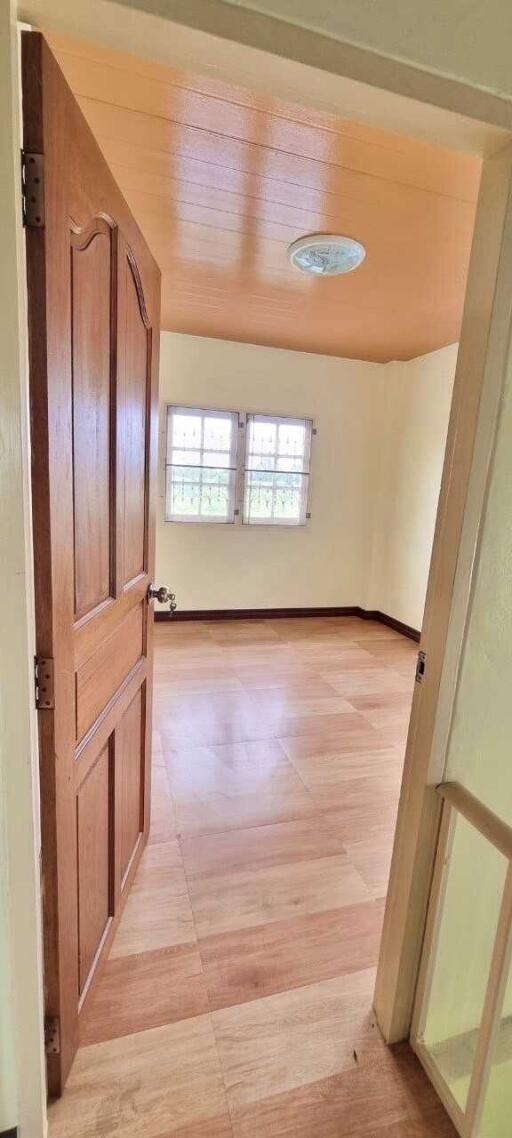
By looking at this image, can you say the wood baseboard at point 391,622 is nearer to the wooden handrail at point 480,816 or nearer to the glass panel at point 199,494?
the glass panel at point 199,494

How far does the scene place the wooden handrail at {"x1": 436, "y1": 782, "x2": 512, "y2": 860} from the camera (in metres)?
0.92

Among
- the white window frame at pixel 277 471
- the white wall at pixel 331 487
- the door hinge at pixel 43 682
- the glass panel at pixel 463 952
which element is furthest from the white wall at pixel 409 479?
the door hinge at pixel 43 682

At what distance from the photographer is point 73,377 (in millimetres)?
890

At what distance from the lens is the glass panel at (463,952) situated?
114cm

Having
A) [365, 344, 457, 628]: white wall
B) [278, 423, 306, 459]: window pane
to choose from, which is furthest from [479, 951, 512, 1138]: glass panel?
[278, 423, 306, 459]: window pane

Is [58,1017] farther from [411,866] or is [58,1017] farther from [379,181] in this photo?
[379,181]

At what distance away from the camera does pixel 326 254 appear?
2330 mm

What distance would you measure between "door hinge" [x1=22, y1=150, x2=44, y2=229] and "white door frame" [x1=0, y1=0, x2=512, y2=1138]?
0.10 ft

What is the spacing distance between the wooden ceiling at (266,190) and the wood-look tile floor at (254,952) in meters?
2.45

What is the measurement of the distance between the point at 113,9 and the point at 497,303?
76 centimetres

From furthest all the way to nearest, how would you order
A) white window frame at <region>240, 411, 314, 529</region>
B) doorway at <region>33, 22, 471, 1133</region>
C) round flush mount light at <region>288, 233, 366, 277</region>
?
1. white window frame at <region>240, 411, 314, 529</region>
2. round flush mount light at <region>288, 233, 366, 277</region>
3. doorway at <region>33, 22, 471, 1133</region>

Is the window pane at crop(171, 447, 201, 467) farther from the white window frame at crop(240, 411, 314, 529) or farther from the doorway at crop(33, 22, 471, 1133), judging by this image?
the white window frame at crop(240, 411, 314, 529)

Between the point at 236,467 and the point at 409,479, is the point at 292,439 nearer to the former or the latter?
the point at 236,467

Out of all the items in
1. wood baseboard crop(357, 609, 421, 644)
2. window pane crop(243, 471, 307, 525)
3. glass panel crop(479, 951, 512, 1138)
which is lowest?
glass panel crop(479, 951, 512, 1138)
